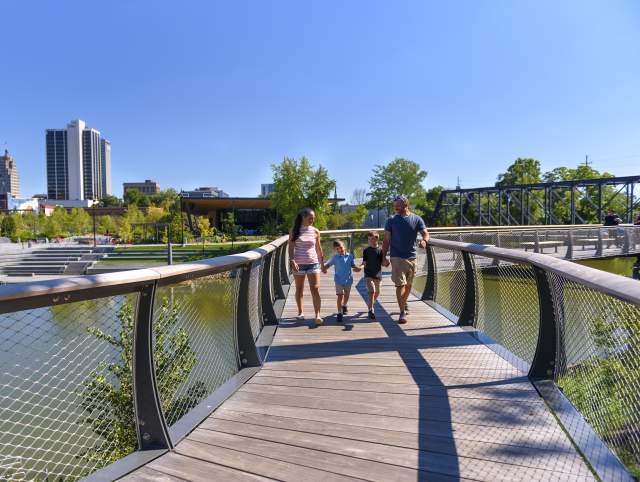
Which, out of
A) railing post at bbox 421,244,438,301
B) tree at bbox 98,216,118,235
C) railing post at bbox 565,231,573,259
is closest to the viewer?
railing post at bbox 421,244,438,301

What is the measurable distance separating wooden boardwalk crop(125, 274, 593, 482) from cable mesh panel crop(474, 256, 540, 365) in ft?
2.00

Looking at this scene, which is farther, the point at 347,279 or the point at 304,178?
the point at 304,178

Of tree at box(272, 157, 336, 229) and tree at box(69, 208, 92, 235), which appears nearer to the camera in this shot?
tree at box(272, 157, 336, 229)

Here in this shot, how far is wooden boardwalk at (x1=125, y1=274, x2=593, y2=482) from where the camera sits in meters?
2.35

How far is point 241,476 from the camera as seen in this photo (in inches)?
90.4

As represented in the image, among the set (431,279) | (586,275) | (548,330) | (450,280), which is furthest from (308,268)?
(586,275)

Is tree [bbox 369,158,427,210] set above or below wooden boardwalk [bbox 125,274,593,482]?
above

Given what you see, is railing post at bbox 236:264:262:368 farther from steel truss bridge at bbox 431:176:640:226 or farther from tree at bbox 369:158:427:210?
tree at bbox 369:158:427:210

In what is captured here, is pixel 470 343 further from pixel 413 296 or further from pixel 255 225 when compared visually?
pixel 255 225

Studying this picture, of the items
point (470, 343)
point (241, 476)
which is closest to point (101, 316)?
point (241, 476)

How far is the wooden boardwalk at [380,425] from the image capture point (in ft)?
7.70

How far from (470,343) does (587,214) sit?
5642 centimetres

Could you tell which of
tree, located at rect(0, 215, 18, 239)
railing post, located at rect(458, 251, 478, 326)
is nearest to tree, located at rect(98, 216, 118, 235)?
tree, located at rect(0, 215, 18, 239)

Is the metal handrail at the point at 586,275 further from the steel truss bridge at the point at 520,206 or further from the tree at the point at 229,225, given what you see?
the tree at the point at 229,225
